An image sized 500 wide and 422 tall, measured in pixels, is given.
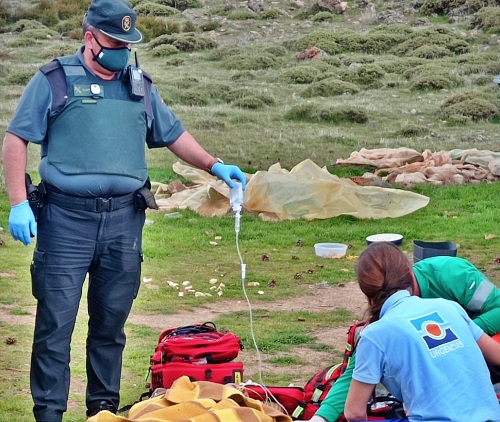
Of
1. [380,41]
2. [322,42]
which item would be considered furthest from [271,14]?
[380,41]

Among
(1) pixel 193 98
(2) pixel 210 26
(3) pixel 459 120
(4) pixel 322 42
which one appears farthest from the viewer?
(2) pixel 210 26

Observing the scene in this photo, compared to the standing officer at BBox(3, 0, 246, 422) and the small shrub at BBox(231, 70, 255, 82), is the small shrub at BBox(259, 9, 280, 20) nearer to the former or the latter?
the small shrub at BBox(231, 70, 255, 82)

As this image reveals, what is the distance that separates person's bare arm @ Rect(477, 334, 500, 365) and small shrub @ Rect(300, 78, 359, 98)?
18958mm

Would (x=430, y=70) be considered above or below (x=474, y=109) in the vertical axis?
below

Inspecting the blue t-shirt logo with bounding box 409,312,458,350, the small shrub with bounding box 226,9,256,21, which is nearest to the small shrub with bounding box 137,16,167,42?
the small shrub with bounding box 226,9,256,21

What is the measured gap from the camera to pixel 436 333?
3.34 m

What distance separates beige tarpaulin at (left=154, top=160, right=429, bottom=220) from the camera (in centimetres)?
1070

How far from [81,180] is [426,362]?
178 cm

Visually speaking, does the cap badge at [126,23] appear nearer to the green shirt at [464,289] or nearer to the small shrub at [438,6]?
the green shirt at [464,289]

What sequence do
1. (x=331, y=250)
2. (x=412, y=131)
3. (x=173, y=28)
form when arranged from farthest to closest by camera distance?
(x=173, y=28) → (x=412, y=131) → (x=331, y=250)

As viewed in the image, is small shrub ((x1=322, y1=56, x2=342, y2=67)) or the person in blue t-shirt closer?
the person in blue t-shirt

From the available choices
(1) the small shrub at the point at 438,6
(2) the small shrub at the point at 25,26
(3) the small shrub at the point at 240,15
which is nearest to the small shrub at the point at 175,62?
(2) the small shrub at the point at 25,26

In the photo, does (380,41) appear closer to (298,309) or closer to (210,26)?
(210,26)

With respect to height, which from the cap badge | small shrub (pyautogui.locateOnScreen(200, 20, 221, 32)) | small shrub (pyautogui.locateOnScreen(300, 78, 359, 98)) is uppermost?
the cap badge
